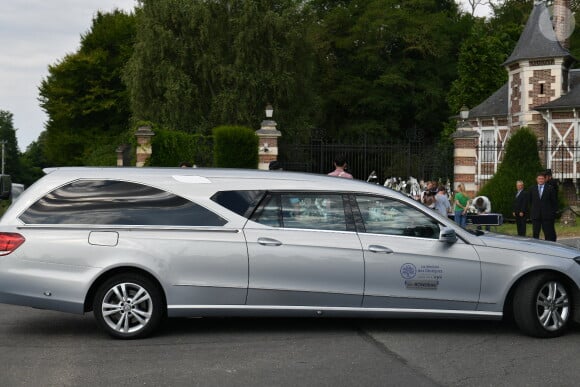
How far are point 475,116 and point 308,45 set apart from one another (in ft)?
33.1

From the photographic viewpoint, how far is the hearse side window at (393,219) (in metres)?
7.66

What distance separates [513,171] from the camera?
26.7 meters

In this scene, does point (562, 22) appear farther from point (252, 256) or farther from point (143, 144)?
point (252, 256)

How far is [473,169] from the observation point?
26.1 metres

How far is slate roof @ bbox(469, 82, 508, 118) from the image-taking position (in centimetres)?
4306

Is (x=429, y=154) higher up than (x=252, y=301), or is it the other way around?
(x=429, y=154)

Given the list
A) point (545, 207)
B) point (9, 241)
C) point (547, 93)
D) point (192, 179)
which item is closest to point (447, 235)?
point (192, 179)

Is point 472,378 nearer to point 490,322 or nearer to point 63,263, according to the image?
point 490,322

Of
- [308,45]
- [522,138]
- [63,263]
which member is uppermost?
[308,45]

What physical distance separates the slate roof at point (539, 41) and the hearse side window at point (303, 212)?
A: 111 feet

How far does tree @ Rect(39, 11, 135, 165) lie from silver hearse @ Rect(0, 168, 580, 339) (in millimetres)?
43373

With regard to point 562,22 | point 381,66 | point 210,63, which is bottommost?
point 210,63

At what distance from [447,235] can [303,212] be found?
4.54ft

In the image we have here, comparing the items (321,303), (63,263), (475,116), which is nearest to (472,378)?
(321,303)
